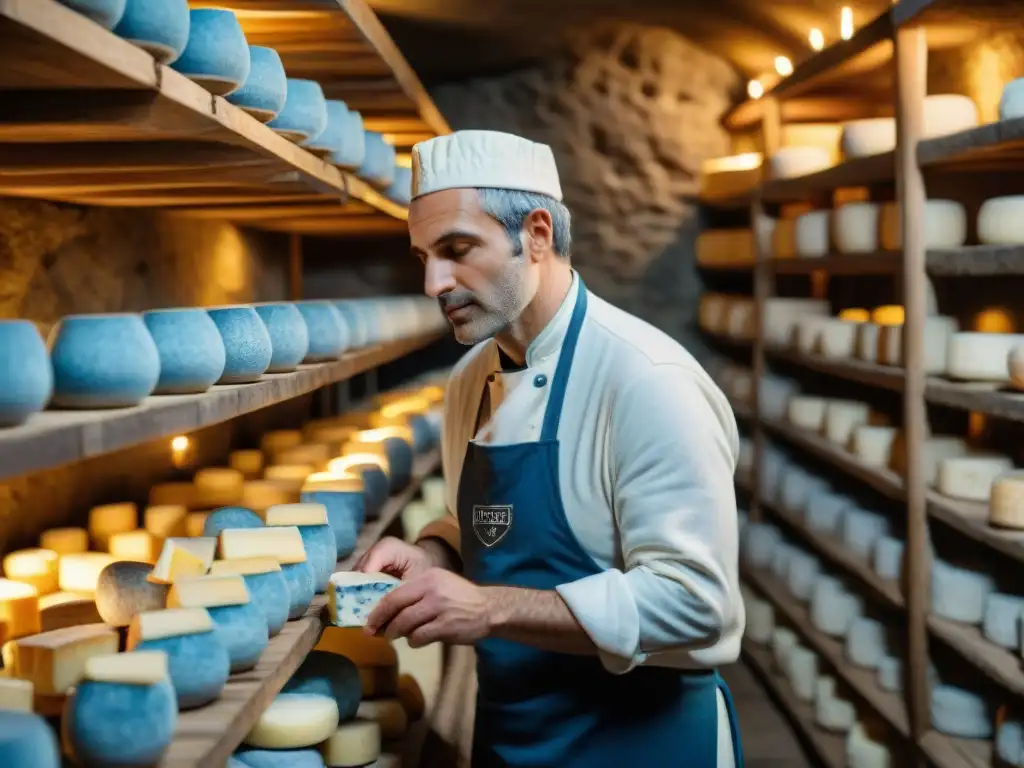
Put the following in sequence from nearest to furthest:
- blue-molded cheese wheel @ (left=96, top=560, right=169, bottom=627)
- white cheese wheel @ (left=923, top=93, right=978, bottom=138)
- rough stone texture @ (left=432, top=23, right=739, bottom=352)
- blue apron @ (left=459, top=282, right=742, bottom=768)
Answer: blue-molded cheese wheel @ (left=96, top=560, right=169, bottom=627), blue apron @ (left=459, top=282, right=742, bottom=768), white cheese wheel @ (left=923, top=93, right=978, bottom=138), rough stone texture @ (left=432, top=23, right=739, bottom=352)

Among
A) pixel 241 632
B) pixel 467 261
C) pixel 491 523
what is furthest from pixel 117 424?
pixel 491 523

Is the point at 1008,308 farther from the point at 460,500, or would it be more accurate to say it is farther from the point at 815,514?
the point at 460,500

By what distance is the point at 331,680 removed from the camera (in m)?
2.12

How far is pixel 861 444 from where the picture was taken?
3.46 meters

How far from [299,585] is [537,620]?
0.39 m

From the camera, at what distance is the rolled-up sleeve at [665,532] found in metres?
1.61

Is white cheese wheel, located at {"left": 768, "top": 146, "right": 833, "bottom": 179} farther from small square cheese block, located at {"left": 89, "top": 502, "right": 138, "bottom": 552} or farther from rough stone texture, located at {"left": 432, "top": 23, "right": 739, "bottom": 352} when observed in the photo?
small square cheese block, located at {"left": 89, "top": 502, "right": 138, "bottom": 552}

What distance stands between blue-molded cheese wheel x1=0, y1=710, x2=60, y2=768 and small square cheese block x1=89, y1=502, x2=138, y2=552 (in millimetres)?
1165

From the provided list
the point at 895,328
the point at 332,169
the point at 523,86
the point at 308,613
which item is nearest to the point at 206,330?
the point at 308,613

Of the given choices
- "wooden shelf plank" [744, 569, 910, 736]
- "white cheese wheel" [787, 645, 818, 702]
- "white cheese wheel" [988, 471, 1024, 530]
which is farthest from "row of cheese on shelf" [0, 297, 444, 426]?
"white cheese wheel" [787, 645, 818, 702]

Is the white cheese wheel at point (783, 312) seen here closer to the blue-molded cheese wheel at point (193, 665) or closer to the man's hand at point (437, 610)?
the man's hand at point (437, 610)

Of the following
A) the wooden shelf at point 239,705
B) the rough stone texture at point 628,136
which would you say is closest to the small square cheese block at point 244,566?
the wooden shelf at point 239,705

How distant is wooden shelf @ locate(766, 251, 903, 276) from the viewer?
329 cm

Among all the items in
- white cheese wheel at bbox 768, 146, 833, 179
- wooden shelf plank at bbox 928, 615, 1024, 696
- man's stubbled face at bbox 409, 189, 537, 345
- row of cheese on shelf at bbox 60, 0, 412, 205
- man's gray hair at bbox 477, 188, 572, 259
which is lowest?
wooden shelf plank at bbox 928, 615, 1024, 696
